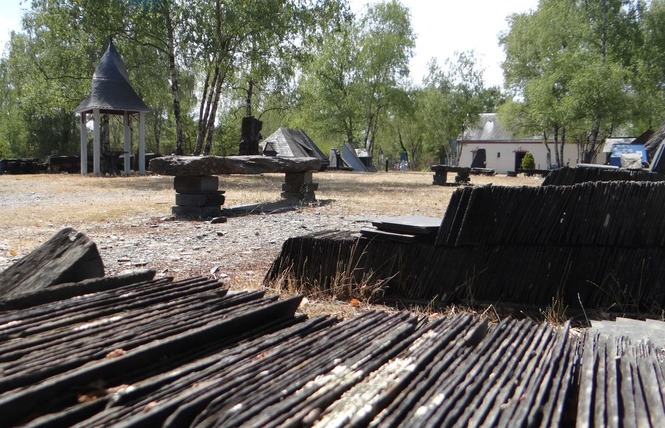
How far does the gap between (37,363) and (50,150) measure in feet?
127

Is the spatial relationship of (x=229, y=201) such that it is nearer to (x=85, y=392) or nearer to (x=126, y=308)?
(x=126, y=308)

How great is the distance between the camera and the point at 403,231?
15.6 ft

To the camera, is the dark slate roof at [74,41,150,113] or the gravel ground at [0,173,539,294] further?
the dark slate roof at [74,41,150,113]

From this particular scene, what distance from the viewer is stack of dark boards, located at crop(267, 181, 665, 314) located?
4133 millimetres

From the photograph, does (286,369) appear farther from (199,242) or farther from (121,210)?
(121,210)

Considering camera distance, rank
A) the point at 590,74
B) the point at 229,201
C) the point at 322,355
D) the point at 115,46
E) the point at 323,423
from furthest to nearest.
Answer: the point at 590,74
the point at 115,46
the point at 229,201
the point at 322,355
the point at 323,423

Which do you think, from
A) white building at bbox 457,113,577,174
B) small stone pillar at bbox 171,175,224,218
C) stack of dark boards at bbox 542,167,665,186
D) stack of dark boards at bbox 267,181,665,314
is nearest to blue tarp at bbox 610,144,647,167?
white building at bbox 457,113,577,174

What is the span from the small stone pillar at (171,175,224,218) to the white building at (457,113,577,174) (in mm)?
42164

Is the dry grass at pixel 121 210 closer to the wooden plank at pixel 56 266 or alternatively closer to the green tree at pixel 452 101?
the wooden plank at pixel 56 266

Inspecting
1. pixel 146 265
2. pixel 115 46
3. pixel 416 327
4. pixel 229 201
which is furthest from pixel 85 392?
pixel 115 46

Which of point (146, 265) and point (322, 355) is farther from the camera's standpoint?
point (146, 265)

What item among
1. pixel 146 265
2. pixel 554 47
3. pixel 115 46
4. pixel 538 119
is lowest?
pixel 146 265

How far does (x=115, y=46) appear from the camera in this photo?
2578 centimetres

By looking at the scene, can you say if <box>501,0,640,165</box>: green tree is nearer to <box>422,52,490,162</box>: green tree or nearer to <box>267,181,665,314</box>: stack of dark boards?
<box>422,52,490,162</box>: green tree
